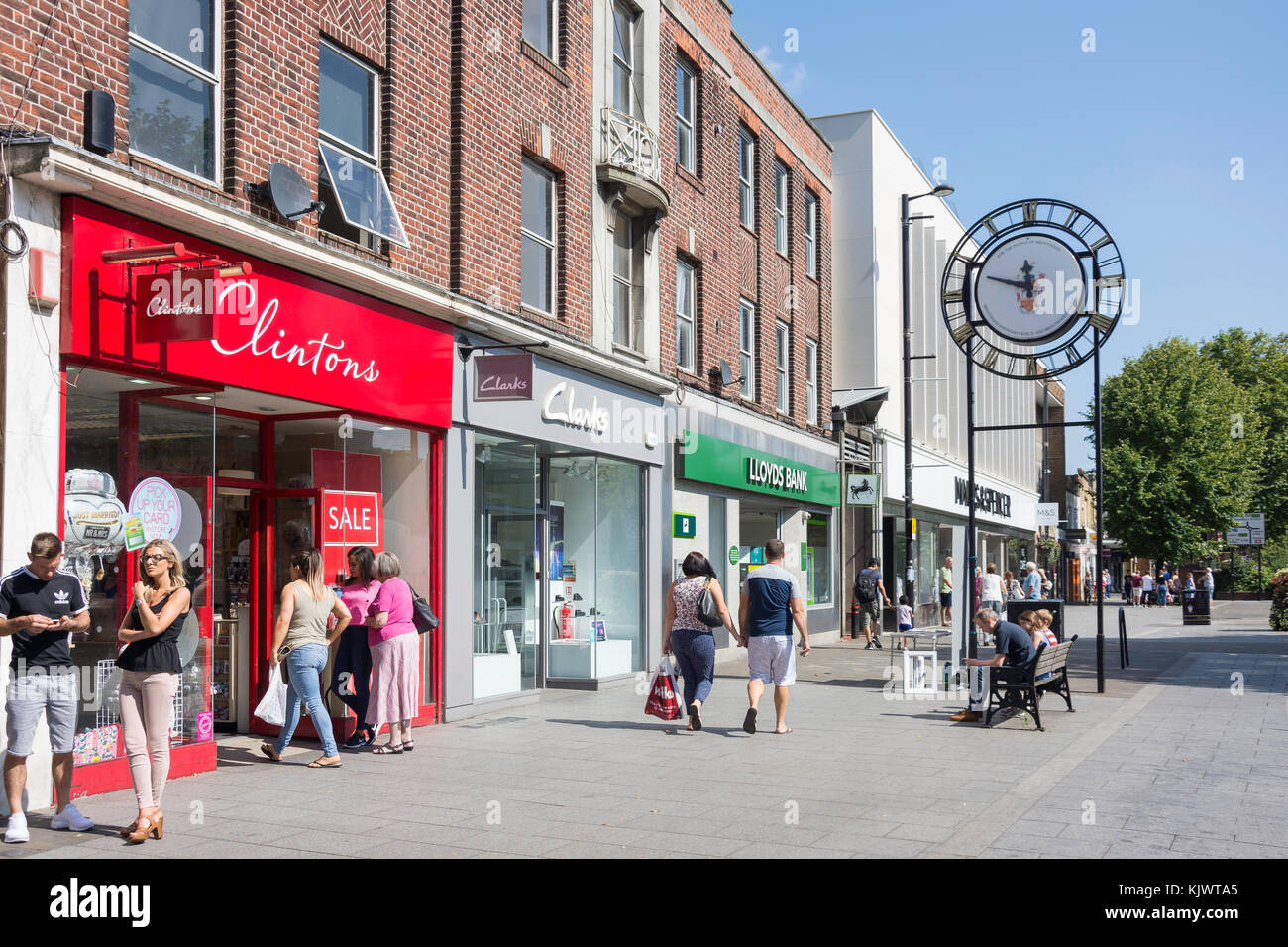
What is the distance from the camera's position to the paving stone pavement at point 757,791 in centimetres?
679

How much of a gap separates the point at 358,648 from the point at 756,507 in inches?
550

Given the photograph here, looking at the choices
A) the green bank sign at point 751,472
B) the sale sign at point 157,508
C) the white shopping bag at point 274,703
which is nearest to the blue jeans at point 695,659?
the white shopping bag at point 274,703

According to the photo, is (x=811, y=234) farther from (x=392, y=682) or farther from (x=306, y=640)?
(x=306, y=640)

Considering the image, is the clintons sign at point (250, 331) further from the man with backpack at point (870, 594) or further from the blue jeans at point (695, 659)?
the man with backpack at point (870, 594)

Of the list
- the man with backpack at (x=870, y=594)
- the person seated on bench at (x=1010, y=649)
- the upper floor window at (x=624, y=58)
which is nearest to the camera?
the person seated on bench at (x=1010, y=649)

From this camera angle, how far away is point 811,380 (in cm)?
2709

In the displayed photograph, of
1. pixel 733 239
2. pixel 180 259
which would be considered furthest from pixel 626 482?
pixel 180 259

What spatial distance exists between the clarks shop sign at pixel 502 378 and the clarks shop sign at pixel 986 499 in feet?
83.7

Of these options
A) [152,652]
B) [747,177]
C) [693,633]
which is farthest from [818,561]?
[152,652]

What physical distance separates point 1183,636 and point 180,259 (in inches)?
1047

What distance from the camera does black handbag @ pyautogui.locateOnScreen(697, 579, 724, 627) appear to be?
11391 millimetres

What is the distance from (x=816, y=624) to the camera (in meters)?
26.6

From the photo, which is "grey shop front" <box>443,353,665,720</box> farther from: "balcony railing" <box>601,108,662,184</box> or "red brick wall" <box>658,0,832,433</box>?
"balcony railing" <box>601,108,662,184</box>
